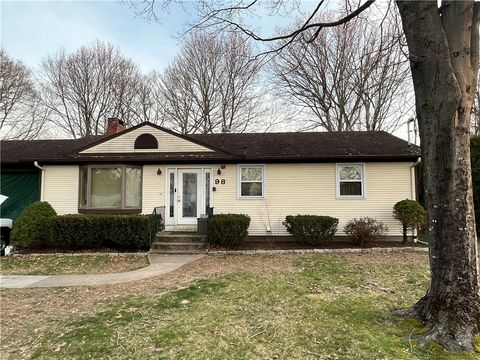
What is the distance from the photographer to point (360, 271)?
704cm

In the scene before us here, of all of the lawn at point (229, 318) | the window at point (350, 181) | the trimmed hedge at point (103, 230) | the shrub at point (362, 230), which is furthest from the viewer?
the window at point (350, 181)

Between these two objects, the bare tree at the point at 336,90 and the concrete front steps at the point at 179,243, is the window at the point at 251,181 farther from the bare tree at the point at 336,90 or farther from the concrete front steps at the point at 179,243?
the bare tree at the point at 336,90

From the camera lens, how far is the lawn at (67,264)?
301 inches

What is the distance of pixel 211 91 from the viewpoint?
24.6 m

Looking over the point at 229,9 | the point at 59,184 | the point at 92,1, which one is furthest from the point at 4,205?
the point at 229,9

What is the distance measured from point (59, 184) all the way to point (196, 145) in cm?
516

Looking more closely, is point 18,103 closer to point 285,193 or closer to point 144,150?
point 144,150

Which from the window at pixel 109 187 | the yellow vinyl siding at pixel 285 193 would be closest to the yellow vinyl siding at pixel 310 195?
the yellow vinyl siding at pixel 285 193

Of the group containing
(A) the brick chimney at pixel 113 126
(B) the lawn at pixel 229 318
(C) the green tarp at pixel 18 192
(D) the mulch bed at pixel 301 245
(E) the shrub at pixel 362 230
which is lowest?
(B) the lawn at pixel 229 318

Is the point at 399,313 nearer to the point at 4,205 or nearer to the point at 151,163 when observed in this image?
the point at 151,163

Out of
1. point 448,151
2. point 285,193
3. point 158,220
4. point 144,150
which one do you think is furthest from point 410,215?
point 144,150

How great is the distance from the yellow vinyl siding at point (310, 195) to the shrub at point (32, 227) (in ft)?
17.8

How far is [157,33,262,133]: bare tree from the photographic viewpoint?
24.4 m

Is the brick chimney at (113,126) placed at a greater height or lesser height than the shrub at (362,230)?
greater
